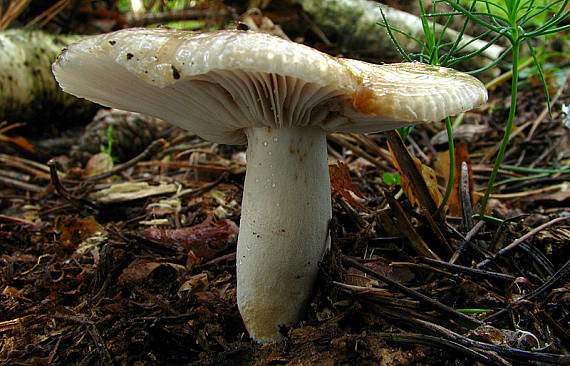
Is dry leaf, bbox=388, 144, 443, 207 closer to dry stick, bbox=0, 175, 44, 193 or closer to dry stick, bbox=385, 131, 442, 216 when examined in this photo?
dry stick, bbox=385, 131, 442, 216

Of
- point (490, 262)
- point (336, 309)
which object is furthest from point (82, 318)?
point (490, 262)

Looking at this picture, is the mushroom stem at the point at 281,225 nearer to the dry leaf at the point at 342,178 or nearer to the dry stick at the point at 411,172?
the dry leaf at the point at 342,178

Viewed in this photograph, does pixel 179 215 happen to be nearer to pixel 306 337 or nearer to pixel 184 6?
pixel 306 337

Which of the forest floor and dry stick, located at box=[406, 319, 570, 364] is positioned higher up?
dry stick, located at box=[406, 319, 570, 364]

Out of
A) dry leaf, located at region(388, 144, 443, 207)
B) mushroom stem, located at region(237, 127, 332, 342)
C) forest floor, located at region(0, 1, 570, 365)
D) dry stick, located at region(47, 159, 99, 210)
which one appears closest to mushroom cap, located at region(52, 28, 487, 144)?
mushroom stem, located at region(237, 127, 332, 342)

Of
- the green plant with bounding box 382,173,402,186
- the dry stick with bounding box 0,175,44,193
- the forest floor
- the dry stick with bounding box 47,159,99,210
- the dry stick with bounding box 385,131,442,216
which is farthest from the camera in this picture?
the dry stick with bounding box 0,175,44,193

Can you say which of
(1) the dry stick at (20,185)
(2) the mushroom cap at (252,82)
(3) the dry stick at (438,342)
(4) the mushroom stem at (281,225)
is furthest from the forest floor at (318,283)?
(2) the mushroom cap at (252,82)

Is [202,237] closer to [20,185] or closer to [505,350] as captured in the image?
[505,350]
